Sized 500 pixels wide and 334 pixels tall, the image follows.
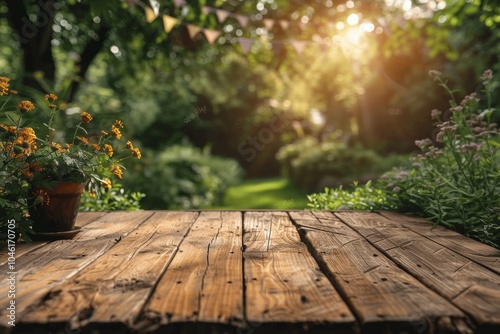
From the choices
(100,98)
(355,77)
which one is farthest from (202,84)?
(355,77)

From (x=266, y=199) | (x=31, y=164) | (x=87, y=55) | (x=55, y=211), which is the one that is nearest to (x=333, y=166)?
(x=266, y=199)

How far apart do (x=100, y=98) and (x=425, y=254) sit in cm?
999

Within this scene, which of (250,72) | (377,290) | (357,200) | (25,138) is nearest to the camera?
(377,290)

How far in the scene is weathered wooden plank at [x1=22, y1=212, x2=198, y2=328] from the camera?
1148 millimetres

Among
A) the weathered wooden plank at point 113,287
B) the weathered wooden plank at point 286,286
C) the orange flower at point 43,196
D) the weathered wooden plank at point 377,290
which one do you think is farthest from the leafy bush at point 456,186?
the orange flower at point 43,196

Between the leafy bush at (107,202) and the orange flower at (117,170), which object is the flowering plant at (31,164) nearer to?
the orange flower at (117,170)

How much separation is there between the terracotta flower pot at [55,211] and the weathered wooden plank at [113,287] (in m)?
0.35

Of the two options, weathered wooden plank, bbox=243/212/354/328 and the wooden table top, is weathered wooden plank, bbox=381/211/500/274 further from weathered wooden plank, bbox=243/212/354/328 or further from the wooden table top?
weathered wooden plank, bbox=243/212/354/328

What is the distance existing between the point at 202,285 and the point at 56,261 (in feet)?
2.35

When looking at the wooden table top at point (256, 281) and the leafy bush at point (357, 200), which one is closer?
the wooden table top at point (256, 281)

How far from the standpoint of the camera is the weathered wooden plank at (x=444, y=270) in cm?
125

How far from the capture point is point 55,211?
7.32 feet

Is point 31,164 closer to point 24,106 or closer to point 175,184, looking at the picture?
point 24,106

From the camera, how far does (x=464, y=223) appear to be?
255cm
